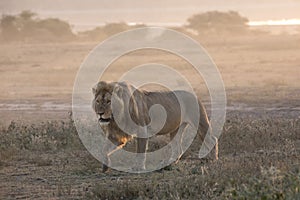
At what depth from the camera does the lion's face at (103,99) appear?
41.6ft

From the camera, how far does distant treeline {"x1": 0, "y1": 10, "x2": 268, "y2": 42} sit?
2365 inches

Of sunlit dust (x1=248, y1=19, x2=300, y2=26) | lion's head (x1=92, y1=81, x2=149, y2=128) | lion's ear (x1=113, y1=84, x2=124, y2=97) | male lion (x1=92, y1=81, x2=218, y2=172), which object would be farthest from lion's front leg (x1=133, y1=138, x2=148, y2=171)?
sunlit dust (x1=248, y1=19, x2=300, y2=26)

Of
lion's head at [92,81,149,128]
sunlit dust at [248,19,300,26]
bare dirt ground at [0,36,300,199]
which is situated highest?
lion's head at [92,81,149,128]

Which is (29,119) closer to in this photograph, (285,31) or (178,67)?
(178,67)

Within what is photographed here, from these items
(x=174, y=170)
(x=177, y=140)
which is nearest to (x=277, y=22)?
(x=177, y=140)

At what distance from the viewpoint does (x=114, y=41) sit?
2029 inches

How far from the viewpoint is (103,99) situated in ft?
41.7

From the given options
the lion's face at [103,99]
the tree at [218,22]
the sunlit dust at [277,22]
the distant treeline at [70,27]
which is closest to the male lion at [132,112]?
the lion's face at [103,99]

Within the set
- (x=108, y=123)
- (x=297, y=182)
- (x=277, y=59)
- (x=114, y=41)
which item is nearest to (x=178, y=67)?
(x=277, y=59)

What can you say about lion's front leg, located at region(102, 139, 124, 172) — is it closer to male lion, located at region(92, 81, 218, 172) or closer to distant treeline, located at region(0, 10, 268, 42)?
male lion, located at region(92, 81, 218, 172)

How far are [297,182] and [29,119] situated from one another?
15.6 meters

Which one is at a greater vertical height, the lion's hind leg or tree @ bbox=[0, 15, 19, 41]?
the lion's hind leg

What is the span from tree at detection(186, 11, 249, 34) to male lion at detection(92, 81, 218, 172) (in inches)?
1820

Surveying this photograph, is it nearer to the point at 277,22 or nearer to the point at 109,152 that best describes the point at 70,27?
the point at 277,22
